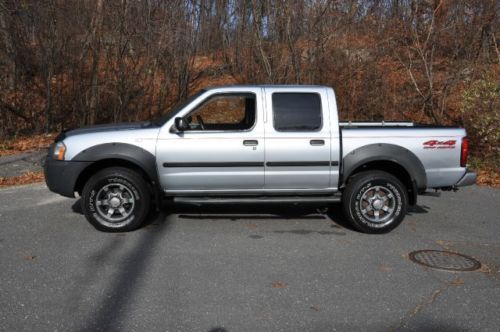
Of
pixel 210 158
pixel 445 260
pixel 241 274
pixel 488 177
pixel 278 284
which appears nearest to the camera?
pixel 278 284

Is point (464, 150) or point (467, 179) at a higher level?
point (464, 150)

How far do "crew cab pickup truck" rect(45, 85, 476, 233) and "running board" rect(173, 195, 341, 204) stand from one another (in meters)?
0.01

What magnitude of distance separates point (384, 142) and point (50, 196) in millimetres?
5393

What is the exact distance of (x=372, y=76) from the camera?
14.7m

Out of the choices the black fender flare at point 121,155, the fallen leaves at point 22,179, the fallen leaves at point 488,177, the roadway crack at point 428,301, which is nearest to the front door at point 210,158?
the black fender flare at point 121,155

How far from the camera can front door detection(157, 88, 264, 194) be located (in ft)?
19.7

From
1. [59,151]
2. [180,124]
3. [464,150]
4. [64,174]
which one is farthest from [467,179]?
[59,151]

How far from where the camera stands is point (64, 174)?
5980 mm

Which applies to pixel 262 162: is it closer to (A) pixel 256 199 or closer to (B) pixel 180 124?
(A) pixel 256 199

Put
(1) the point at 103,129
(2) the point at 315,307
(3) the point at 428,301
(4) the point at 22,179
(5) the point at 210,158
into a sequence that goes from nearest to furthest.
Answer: (2) the point at 315,307 → (3) the point at 428,301 → (5) the point at 210,158 → (1) the point at 103,129 → (4) the point at 22,179

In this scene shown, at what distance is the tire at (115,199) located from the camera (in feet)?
19.6

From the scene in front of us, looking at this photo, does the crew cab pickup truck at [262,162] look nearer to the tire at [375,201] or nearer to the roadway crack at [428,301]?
the tire at [375,201]

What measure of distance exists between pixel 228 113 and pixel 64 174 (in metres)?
3.19

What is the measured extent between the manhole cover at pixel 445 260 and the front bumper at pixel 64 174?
4020 millimetres
